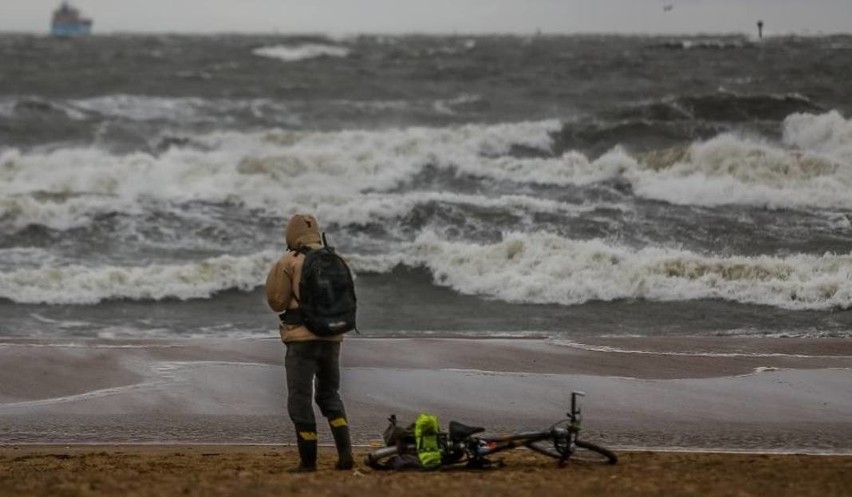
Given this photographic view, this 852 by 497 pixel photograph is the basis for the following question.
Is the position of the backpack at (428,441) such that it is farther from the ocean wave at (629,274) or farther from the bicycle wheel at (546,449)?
the ocean wave at (629,274)

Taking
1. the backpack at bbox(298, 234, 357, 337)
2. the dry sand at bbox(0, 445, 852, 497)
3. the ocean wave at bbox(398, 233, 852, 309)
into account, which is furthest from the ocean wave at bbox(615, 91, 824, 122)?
the backpack at bbox(298, 234, 357, 337)

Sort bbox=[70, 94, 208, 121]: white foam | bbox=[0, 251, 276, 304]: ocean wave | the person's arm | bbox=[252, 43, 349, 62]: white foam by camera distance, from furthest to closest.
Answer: bbox=[252, 43, 349, 62]: white foam
bbox=[70, 94, 208, 121]: white foam
bbox=[0, 251, 276, 304]: ocean wave
the person's arm

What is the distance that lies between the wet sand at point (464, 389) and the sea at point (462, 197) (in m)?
1.09

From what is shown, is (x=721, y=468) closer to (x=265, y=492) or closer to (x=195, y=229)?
(x=265, y=492)

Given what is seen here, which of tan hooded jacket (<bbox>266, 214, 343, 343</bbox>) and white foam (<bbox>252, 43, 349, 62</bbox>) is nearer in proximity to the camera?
tan hooded jacket (<bbox>266, 214, 343, 343</bbox>)

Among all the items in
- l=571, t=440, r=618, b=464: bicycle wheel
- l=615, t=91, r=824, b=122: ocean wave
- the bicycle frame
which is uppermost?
l=615, t=91, r=824, b=122: ocean wave

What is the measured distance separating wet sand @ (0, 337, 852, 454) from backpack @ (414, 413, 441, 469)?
4.74ft

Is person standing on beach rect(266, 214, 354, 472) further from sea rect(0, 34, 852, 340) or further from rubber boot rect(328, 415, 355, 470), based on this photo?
sea rect(0, 34, 852, 340)

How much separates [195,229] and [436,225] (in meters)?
3.67

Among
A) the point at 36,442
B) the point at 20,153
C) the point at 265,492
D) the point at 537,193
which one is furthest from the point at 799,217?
the point at 20,153

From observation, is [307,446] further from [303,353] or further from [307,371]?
[303,353]

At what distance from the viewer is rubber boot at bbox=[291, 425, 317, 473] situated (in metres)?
6.60

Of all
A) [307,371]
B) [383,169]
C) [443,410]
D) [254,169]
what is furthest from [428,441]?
[254,169]

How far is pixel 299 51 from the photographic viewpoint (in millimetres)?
60969
